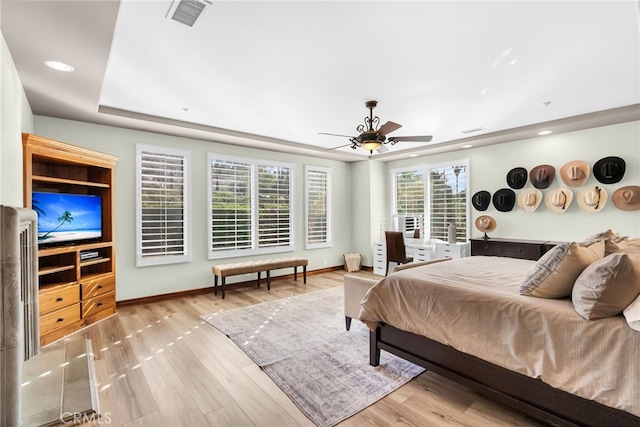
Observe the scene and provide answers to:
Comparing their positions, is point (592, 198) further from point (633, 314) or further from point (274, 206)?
point (274, 206)

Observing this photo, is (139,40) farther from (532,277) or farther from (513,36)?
(532,277)

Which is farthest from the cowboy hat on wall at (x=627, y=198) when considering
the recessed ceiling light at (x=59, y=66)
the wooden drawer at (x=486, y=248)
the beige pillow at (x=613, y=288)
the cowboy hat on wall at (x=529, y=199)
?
the recessed ceiling light at (x=59, y=66)

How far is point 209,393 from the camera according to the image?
94.3 inches

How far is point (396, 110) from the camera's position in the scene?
410 cm

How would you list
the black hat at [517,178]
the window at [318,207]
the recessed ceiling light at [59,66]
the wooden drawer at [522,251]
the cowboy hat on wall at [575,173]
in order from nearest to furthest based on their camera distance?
the recessed ceiling light at [59,66] → the cowboy hat on wall at [575,173] → the wooden drawer at [522,251] → the black hat at [517,178] → the window at [318,207]

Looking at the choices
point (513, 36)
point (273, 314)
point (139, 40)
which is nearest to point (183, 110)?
point (139, 40)

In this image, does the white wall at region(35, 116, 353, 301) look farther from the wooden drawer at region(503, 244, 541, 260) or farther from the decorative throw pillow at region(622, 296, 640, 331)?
the decorative throw pillow at region(622, 296, 640, 331)

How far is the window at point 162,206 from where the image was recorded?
471 cm

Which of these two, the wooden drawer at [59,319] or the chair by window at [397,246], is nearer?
the wooden drawer at [59,319]

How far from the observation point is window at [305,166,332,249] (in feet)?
22.4

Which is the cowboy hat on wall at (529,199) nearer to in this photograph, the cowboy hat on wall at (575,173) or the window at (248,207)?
the cowboy hat on wall at (575,173)

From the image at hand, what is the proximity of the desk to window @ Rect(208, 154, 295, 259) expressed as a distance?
189 centimetres

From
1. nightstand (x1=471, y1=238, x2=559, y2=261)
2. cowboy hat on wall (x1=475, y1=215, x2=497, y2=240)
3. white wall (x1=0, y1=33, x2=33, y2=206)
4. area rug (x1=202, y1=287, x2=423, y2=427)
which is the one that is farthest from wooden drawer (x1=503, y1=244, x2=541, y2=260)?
white wall (x1=0, y1=33, x2=33, y2=206)

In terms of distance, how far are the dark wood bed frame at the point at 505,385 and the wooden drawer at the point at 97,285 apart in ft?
11.6
